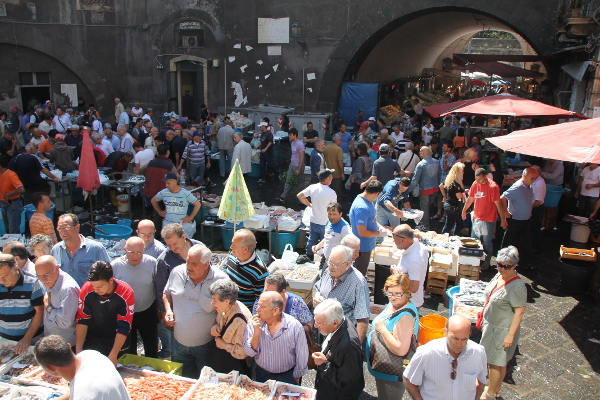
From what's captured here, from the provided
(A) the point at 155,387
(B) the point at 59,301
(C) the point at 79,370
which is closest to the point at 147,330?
(B) the point at 59,301

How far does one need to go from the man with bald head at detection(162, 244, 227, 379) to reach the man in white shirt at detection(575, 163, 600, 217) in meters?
7.84

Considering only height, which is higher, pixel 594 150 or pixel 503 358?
pixel 594 150

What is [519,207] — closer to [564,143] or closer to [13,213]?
[564,143]

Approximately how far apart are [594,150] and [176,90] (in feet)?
56.3

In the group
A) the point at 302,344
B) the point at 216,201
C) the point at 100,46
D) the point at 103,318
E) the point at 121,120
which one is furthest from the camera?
the point at 100,46

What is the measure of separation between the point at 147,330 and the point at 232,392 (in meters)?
1.53

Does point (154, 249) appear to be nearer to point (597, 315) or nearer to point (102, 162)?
point (597, 315)

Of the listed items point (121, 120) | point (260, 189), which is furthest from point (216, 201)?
point (121, 120)

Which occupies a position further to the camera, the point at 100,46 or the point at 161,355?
the point at 100,46

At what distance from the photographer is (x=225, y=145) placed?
13234mm

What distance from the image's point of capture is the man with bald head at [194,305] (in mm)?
4234

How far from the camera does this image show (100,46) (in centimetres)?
1988

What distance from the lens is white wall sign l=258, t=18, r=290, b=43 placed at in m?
17.5

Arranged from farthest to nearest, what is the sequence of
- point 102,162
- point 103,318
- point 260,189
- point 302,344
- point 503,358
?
point 260,189
point 102,162
point 503,358
point 103,318
point 302,344
